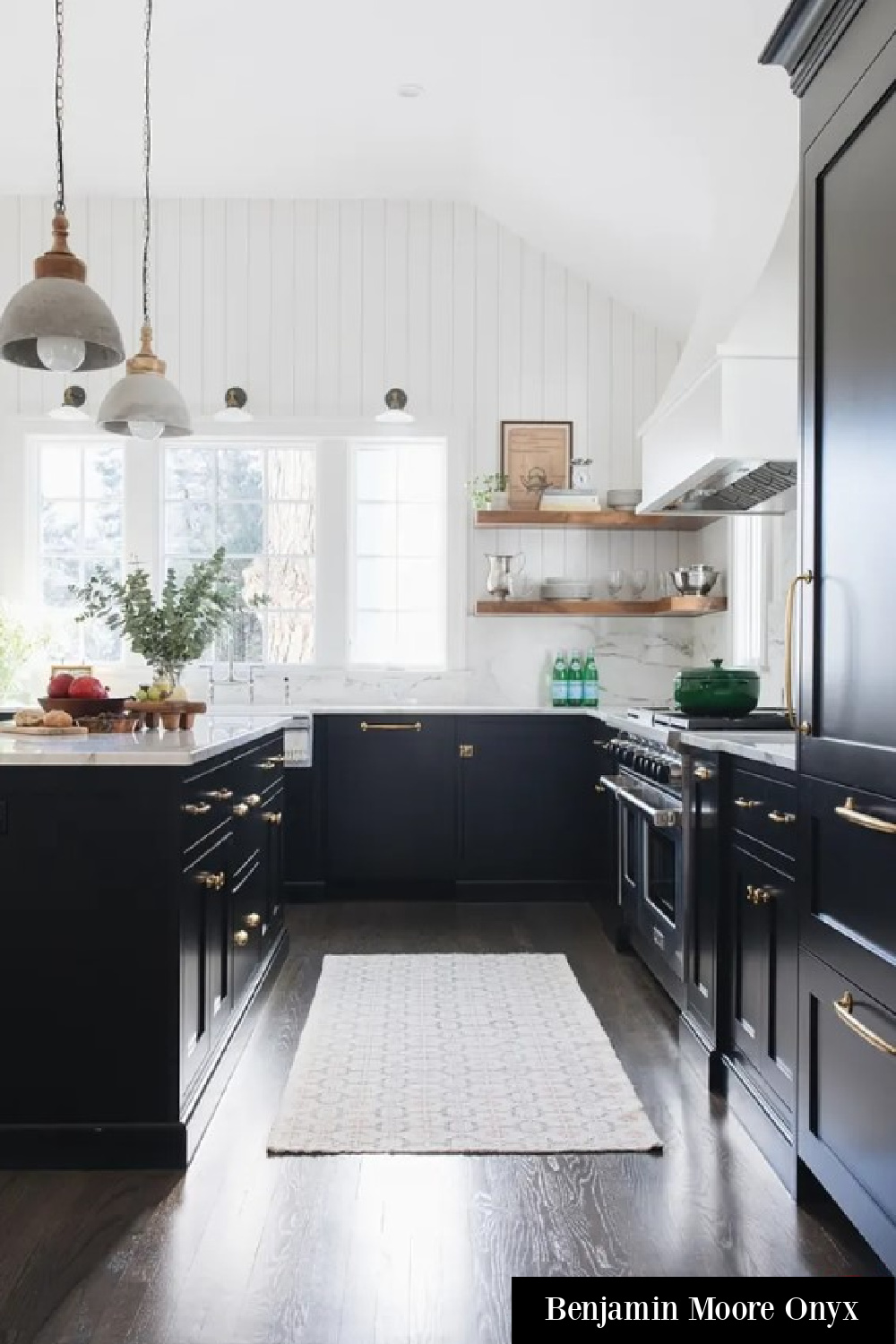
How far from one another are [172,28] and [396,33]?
2.73ft

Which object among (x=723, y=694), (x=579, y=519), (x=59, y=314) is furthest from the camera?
(x=579, y=519)

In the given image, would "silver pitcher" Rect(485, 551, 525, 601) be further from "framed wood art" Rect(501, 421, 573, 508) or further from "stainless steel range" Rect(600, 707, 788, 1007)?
"stainless steel range" Rect(600, 707, 788, 1007)

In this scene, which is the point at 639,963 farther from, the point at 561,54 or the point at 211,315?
the point at 211,315

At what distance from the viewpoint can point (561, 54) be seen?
4.32 m

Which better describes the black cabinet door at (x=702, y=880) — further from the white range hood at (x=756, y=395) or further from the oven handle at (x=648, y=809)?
the white range hood at (x=756, y=395)

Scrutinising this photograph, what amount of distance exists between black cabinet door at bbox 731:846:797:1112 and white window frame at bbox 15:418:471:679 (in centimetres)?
338

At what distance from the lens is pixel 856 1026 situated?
1.96 m

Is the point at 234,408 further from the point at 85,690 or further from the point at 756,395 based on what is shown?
the point at 756,395

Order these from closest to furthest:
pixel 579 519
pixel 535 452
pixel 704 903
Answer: pixel 704 903 < pixel 579 519 < pixel 535 452

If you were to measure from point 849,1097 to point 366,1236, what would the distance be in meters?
0.91

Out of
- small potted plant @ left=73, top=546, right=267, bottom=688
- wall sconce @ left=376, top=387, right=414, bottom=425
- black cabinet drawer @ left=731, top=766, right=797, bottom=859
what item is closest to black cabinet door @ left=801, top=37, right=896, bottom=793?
black cabinet drawer @ left=731, top=766, right=797, bottom=859

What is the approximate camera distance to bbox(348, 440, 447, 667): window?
242 inches

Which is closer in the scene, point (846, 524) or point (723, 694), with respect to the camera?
point (846, 524)

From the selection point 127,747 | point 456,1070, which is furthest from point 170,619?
point 456,1070
